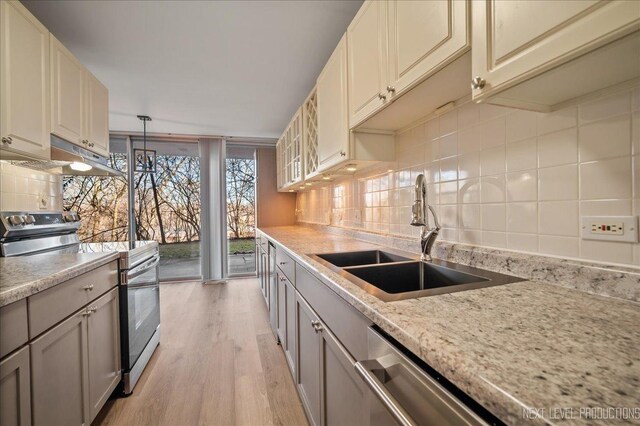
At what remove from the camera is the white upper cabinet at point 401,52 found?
0.86 metres

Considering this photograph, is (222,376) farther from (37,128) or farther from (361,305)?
(37,128)

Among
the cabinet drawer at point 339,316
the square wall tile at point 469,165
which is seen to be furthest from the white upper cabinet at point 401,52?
the cabinet drawer at point 339,316

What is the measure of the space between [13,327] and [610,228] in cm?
187

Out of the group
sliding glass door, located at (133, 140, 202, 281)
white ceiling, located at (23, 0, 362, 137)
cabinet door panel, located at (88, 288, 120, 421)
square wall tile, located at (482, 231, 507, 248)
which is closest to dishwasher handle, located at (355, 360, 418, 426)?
square wall tile, located at (482, 231, 507, 248)

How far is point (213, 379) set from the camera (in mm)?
1855

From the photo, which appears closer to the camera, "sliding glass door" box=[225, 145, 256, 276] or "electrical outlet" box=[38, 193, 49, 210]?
"electrical outlet" box=[38, 193, 49, 210]

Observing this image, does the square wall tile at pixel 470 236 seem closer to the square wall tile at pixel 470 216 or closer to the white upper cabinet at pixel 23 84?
the square wall tile at pixel 470 216

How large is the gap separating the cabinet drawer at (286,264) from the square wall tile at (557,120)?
1272 millimetres

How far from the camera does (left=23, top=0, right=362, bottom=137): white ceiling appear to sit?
5.38 feet

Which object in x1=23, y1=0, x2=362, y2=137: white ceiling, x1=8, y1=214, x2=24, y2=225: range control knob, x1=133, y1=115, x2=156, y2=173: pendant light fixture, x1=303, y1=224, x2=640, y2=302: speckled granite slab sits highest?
x1=23, y1=0, x2=362, y2=137: white ceiling

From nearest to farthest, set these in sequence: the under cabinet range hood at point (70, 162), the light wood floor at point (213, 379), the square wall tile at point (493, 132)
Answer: the square wall tile at point (493, 132) → the light wood floor at point (213, 379) → the under cabinet range hood at point (70, 162)

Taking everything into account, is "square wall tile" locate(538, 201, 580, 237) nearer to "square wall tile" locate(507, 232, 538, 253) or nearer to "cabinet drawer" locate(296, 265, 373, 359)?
"square wall tile" locate(507, 232, 538, 253)

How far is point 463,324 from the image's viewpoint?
578mm

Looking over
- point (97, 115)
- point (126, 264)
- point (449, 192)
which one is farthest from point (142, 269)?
point (449, 192)
